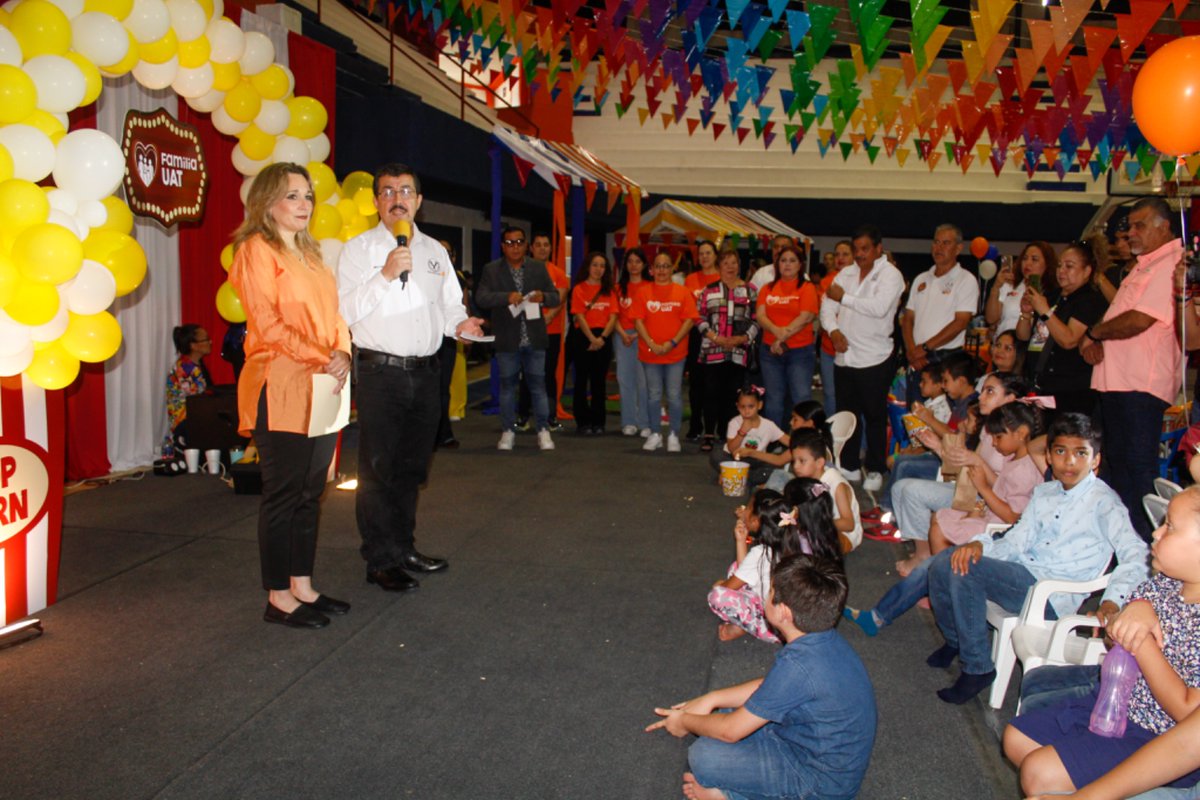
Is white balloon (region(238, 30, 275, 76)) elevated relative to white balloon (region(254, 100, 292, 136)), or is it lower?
elevated

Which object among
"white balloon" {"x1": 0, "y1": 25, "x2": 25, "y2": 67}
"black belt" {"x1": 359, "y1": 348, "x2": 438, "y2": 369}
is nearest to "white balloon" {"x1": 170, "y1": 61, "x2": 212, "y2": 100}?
"white balloon" {"x1": 0, "y1": 25, "x2": 25, "y2": 67}

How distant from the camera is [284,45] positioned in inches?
273

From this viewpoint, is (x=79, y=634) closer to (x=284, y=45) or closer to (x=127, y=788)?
(x=127, y=788)

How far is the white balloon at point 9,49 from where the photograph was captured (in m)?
3.39

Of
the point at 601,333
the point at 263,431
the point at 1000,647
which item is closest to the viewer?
the point at 1000,647

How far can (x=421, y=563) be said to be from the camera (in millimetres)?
4176

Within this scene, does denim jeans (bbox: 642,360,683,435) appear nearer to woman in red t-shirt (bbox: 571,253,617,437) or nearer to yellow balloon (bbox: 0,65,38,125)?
woman in red t-shirt (bbox: 571,253,617,437)

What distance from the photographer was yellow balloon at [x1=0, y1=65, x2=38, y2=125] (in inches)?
131

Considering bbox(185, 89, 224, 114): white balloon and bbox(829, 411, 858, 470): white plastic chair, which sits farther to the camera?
bbox(829, 411, 858, 470): white plastic chair

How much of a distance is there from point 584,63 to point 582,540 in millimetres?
5550

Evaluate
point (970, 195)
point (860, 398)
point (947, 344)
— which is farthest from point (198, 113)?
point (970, 195)

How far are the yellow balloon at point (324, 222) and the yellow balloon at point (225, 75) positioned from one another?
84 cm

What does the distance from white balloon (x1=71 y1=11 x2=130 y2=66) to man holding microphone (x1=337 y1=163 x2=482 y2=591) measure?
127 centimetres

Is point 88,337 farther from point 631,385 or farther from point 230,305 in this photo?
point 631,385
